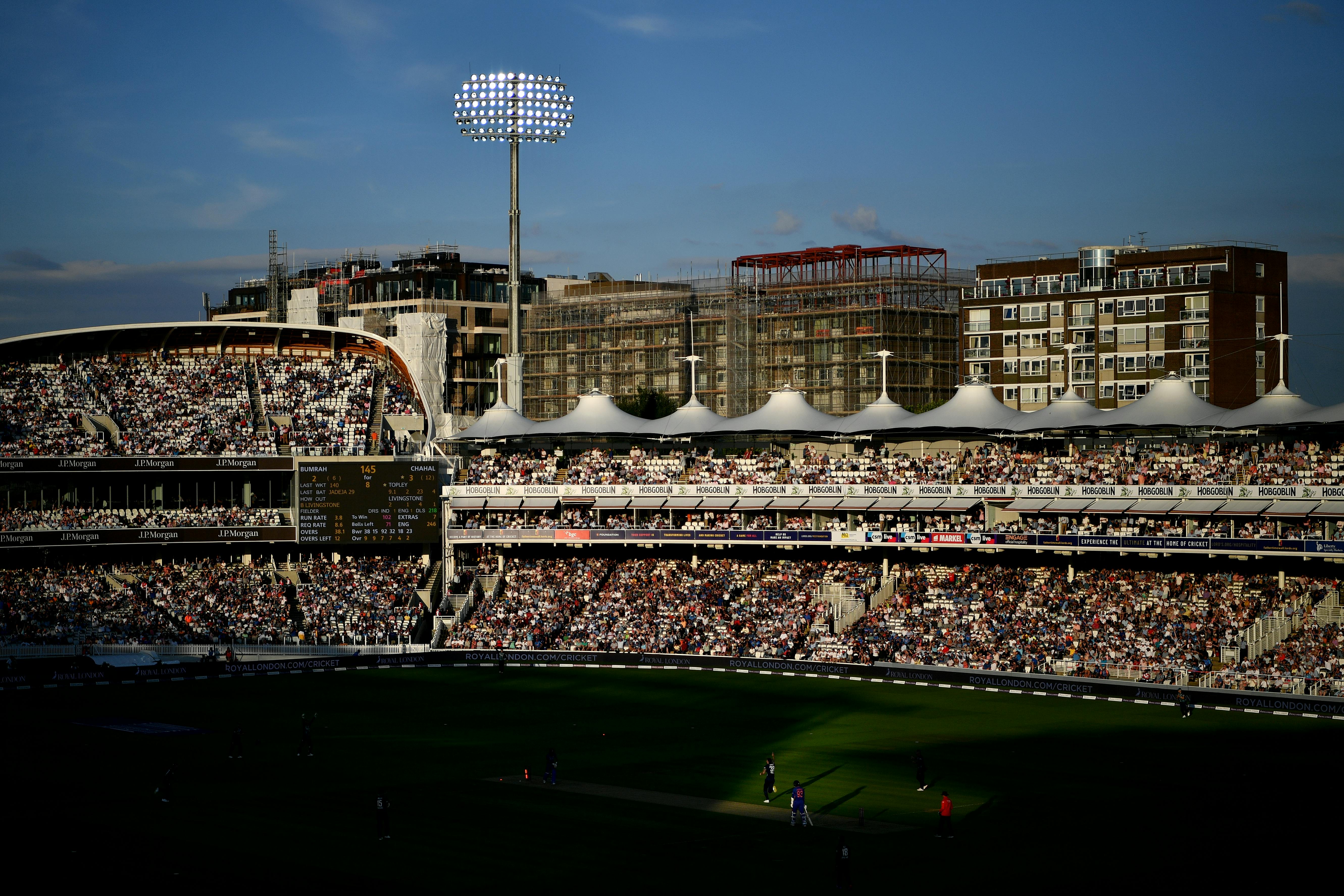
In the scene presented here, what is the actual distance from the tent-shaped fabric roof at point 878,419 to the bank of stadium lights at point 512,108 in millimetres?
25141

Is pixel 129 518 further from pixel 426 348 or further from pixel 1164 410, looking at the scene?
pixel 1164 410

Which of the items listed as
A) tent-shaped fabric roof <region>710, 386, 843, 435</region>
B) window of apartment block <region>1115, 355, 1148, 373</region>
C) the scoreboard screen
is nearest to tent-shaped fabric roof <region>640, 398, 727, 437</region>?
tent-shaped fabric roof <region>710, 386, 843, 435</region>

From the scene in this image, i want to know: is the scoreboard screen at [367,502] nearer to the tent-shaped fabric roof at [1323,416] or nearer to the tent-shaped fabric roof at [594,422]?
the tent-shaped fabric roof at [594,422]

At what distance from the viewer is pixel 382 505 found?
2938 inches

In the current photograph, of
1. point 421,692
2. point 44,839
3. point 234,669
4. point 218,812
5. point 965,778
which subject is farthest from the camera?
point 234,669

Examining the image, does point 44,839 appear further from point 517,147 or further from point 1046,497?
point 517,147

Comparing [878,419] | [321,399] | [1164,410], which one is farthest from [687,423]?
[1164,410]

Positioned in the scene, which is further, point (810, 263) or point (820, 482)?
point (810, 263)

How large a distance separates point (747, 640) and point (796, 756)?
23.4m

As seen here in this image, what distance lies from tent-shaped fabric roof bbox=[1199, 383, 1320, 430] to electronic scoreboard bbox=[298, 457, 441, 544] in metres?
37.2

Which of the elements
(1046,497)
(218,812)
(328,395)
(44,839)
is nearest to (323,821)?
(218,812)

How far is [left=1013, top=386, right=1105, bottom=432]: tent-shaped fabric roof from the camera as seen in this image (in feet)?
232

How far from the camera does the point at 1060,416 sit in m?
71.8

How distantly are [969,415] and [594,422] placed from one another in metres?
20.4
